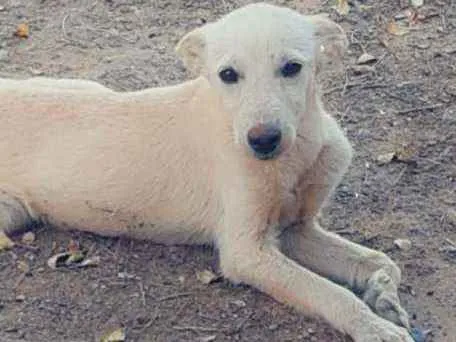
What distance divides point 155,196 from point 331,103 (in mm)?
1437

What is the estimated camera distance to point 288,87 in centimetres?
462

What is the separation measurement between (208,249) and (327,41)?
107cm

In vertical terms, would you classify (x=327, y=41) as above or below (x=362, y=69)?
above

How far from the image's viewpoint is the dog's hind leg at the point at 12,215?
17.7ft

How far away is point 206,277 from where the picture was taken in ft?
16.8

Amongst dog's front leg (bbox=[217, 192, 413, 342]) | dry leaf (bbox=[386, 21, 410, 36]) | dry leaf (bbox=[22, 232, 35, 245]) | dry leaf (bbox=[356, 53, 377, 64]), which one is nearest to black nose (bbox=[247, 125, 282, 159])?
dog's front leg (bbox=[217, 192, 413, 342])

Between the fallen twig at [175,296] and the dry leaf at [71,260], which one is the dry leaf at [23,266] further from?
the fallen twig at [175,296]

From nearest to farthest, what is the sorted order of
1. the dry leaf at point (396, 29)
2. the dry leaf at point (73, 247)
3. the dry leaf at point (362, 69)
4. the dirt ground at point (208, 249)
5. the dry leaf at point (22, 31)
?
the dirt ground at point (208, 249), the dry leaf at point (73, 247), the dry leaf at point (362, 69), the dry leaf at point (396, 29), the dry leaf at point (22, 31)

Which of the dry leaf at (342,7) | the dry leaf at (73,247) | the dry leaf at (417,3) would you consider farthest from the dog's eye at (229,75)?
the dry leaf at (417,3)

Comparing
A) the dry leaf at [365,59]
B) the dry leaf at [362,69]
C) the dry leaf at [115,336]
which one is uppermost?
the dry leaf at [365,59]

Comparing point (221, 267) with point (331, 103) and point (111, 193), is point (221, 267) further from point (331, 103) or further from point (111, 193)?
point (331, 103)

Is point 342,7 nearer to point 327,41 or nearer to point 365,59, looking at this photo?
point 365,59

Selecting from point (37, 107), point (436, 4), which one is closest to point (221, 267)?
point (37, 107)

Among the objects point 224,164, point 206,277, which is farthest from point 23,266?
point 224,164
